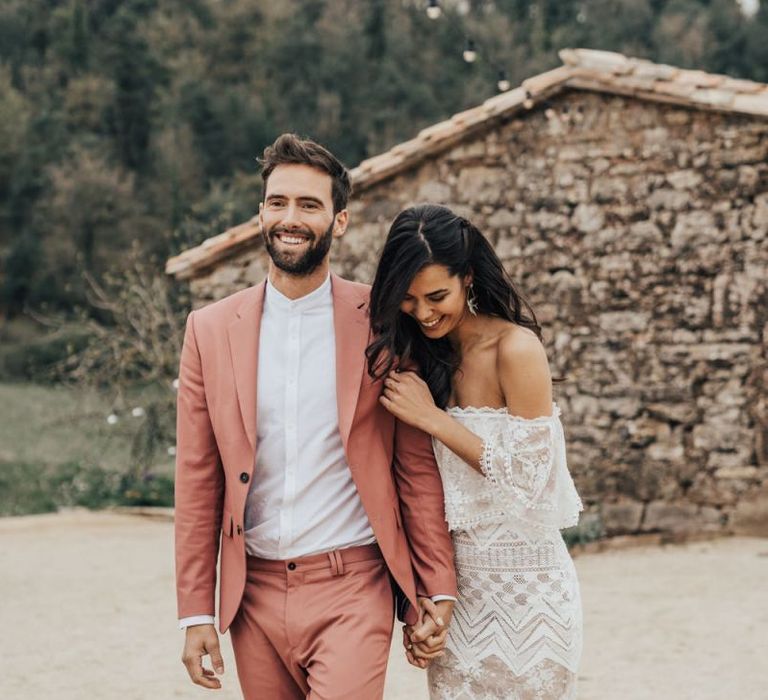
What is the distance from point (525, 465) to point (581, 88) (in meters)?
5.95

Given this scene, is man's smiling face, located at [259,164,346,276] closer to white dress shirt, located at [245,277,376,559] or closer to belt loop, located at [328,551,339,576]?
white dress shirt, located at [245,277,376,559]

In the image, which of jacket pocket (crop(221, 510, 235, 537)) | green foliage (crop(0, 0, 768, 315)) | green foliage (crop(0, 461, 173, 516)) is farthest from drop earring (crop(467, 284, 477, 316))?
green foliage (crop(0, 0, 768, 315))

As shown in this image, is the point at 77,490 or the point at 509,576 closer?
the point at 509,576

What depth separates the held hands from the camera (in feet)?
8.78

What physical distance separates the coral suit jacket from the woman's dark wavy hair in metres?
0.08

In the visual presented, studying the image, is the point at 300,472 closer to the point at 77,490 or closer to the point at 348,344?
the point at 348,344

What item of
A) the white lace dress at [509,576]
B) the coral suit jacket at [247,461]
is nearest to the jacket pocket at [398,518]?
the coral suit jacket at [247,461]

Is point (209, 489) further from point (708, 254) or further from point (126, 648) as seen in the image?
point (708, 254)

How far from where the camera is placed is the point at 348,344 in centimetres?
272

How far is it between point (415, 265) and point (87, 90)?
26856mm

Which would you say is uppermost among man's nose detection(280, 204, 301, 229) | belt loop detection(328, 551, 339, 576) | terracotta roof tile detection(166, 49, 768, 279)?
terracotta roof tile detection(166, 49, 768, 279)

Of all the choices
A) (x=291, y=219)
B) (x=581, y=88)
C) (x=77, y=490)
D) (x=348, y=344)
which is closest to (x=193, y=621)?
(x=348, y=344)

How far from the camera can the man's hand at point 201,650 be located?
274 centimetres

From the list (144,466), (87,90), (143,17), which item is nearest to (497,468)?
(144,466)
